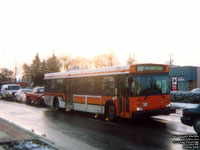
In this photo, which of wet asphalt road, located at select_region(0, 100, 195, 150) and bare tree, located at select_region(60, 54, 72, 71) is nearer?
wet asphalt road, located at select_region(0, 100, 195, 150)

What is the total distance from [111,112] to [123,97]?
1401 millimetres

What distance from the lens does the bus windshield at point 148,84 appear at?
1266 cm

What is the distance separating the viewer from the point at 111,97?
14.0m

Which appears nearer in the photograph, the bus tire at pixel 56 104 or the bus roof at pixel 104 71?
the bus roof at pixel 104 71

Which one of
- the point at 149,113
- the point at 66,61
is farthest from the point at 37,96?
the point at 66,61

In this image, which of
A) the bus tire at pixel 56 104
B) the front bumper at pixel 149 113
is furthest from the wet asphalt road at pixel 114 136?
the bus tire at pixel 56 104

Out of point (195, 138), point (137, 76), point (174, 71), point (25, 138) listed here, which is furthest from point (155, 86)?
point (174, 71)

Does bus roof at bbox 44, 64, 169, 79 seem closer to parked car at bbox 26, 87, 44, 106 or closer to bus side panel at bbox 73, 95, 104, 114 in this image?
bus side panel at bbox 73, 95, 104, 114

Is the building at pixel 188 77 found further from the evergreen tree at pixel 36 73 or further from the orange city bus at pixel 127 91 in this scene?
the orange city bus at pixel 127 91

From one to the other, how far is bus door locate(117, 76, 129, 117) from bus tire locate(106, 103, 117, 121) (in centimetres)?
53

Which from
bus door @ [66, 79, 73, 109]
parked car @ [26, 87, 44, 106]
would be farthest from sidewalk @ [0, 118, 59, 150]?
parked car @ [26, 87, 44, 106]

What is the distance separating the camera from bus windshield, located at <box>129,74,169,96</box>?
12.7m

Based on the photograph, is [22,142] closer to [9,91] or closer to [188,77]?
[9,91]

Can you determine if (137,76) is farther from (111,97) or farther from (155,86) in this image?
(111,97)
